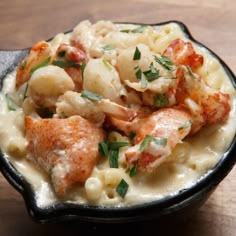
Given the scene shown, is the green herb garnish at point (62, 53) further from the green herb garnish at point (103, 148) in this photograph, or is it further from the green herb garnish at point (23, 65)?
the green herb garnish at point (103, 148)

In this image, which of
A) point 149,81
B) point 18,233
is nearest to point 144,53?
point 149,81

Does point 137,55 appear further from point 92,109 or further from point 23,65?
point 23,65

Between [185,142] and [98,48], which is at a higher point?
[98,48]

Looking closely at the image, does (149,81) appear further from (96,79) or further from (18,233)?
(18,233)

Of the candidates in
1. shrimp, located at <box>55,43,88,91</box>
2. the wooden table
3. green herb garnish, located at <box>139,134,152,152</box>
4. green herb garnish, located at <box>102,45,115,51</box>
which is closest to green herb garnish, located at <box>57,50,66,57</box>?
shrimp, located at <box>55,43,88,91</box>

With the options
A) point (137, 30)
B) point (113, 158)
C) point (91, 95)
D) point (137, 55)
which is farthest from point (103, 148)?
point (137, 30)

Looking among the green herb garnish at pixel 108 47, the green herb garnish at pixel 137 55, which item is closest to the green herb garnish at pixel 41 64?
the green herb garnish at pixel 108 47

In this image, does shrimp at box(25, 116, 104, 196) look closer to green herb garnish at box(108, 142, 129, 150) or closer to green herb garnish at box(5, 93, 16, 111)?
green herb garnish at box(108, 142, 129, 150)
